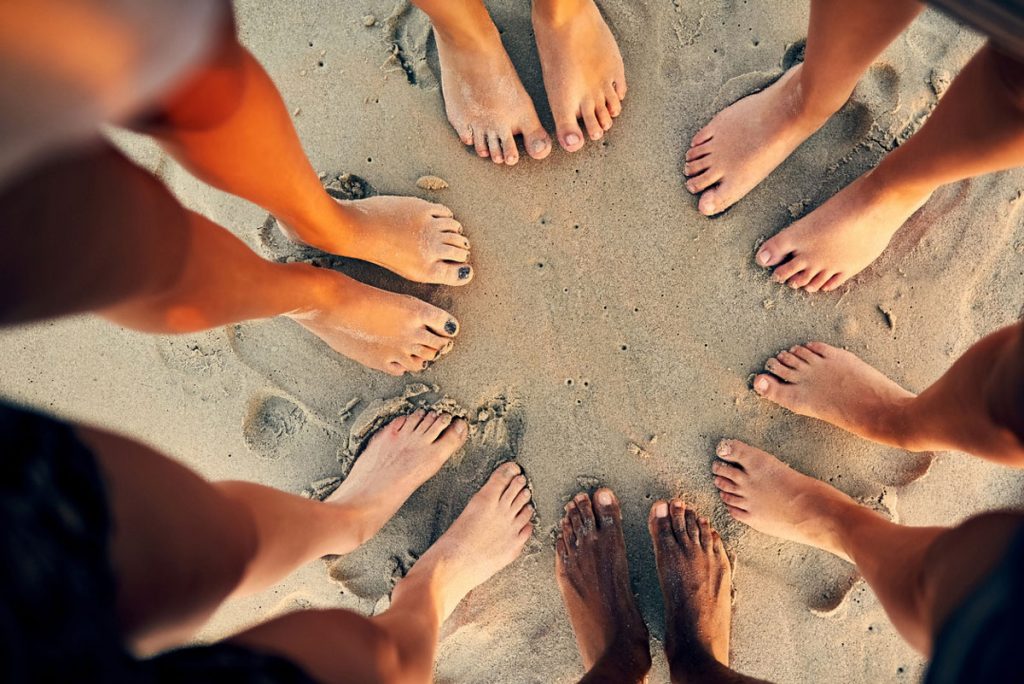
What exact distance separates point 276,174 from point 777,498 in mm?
1387

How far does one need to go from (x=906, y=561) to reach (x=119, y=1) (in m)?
1.37

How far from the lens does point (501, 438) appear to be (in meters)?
1.87

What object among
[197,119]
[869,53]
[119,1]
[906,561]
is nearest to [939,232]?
[869,53]

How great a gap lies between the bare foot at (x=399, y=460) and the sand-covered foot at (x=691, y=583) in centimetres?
59

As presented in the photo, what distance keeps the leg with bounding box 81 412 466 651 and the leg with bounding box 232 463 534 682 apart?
9 centimetres

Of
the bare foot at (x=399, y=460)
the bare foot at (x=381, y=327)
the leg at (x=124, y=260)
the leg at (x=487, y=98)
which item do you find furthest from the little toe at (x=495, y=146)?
the bare foot at (x=399, y=460)

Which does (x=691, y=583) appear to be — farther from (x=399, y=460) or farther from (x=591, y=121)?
(x=591, y=121)

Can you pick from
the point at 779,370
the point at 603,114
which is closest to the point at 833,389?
the point at 779,370

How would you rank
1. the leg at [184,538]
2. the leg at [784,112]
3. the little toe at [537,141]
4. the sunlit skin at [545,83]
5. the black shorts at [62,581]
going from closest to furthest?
the black shorts at [62,581] < the leg at [184,538] < the leg at [784,112] < the sunlit skin at [545,83] < the little toe at [537,141]

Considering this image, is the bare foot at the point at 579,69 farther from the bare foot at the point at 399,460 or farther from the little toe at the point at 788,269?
the bare foot at the point at 399,460

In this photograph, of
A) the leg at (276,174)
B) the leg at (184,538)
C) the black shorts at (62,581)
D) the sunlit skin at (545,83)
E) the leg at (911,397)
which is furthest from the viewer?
the sunlit skin at (545,83)

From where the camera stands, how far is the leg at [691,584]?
1673 mm

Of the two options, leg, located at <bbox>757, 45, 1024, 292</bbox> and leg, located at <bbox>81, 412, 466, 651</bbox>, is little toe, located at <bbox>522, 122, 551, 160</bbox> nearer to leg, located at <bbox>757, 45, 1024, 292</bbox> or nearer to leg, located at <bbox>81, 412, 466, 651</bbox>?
leg, located at <bbox>757, 45, 1024, 292</bbox>

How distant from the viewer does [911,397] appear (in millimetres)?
1577
